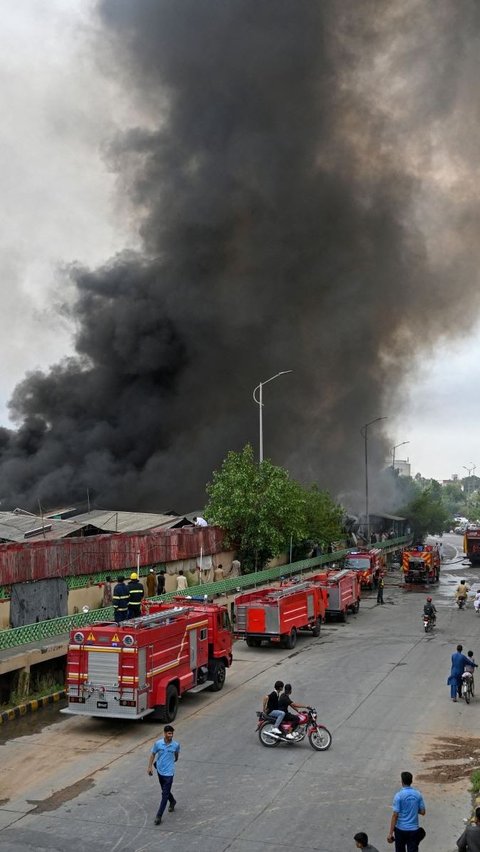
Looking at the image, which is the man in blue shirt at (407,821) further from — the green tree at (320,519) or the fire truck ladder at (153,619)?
the green tree at (320,519)

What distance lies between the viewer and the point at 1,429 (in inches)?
2621

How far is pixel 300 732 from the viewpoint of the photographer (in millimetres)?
12617

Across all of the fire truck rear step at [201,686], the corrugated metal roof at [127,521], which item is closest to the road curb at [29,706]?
the fire truck rear step at [201,686]

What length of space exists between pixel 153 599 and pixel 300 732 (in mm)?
9305

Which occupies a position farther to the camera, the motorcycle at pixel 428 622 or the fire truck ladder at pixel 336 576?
the fire truck ladder at pixel 336 576

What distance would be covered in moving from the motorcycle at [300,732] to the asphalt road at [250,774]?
189 mm

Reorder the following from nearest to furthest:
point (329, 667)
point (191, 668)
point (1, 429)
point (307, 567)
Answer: point (191, 668) → point (329, 667) → point (307, 567) → point (1, 429)

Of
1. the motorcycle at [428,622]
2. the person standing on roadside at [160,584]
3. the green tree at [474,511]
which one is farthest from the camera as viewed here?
the green tree at [474,511]

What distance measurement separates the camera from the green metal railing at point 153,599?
16.4 metres

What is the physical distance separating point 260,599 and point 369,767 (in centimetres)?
1001

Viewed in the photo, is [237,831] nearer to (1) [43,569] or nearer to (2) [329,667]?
(2) [329,667]

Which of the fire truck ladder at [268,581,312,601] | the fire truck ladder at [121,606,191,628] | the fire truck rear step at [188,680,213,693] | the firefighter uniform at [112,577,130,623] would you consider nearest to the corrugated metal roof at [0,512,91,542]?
the fire truck ladder at [268,581,312,601]

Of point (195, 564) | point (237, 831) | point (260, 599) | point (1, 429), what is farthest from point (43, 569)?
point (1, 429)

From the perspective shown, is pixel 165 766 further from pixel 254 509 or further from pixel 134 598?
pixel 254 509
